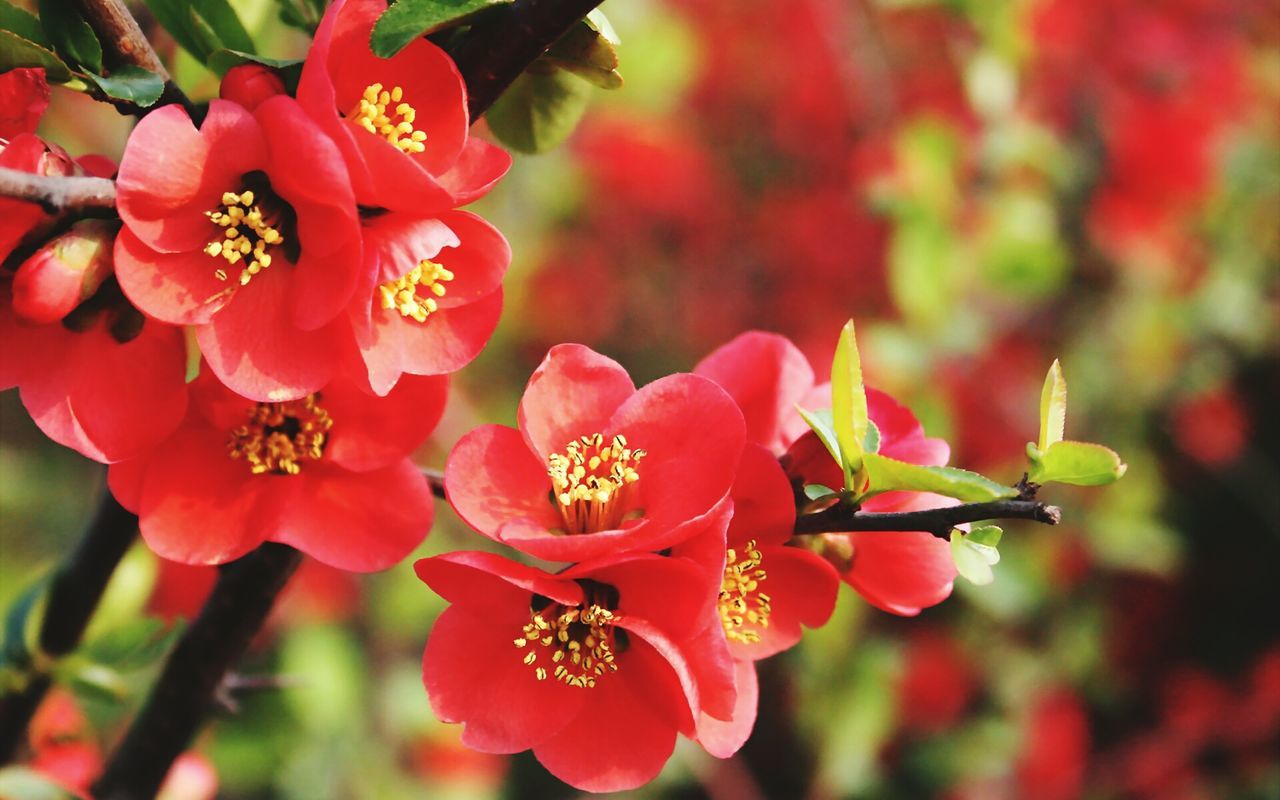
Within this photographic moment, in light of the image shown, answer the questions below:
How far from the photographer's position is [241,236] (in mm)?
509

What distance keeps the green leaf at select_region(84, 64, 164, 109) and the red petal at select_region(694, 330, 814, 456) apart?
0.30m

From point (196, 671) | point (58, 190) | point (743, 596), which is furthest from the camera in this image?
point (196, 671)

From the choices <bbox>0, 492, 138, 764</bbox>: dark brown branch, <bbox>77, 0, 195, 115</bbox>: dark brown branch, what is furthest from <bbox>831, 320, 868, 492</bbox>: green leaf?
<bbox>0, 492, 138, 764</bbox>: dark brown branch

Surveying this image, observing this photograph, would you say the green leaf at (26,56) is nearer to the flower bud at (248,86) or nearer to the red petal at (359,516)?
the flower bud at (248,86)

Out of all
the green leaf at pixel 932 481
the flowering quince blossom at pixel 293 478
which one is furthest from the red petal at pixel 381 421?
the green leaf at pixel 932 481

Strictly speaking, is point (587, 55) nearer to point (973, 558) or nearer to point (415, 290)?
point (415, 290)

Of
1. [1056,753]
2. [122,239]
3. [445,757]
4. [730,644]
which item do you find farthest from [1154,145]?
[122,239]

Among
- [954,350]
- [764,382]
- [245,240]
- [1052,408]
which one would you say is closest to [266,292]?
[245,240]

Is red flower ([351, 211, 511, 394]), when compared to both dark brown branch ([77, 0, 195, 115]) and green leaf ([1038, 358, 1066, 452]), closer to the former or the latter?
dark brown branch ([77, 0, 195, 115])

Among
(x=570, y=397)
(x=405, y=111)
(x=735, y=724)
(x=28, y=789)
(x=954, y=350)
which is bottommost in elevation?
(x=954, y=350)

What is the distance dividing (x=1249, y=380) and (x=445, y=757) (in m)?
1.79

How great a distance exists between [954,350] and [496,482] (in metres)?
1.16

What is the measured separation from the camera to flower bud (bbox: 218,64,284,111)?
0.49 metres

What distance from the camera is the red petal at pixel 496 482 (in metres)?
0.51
